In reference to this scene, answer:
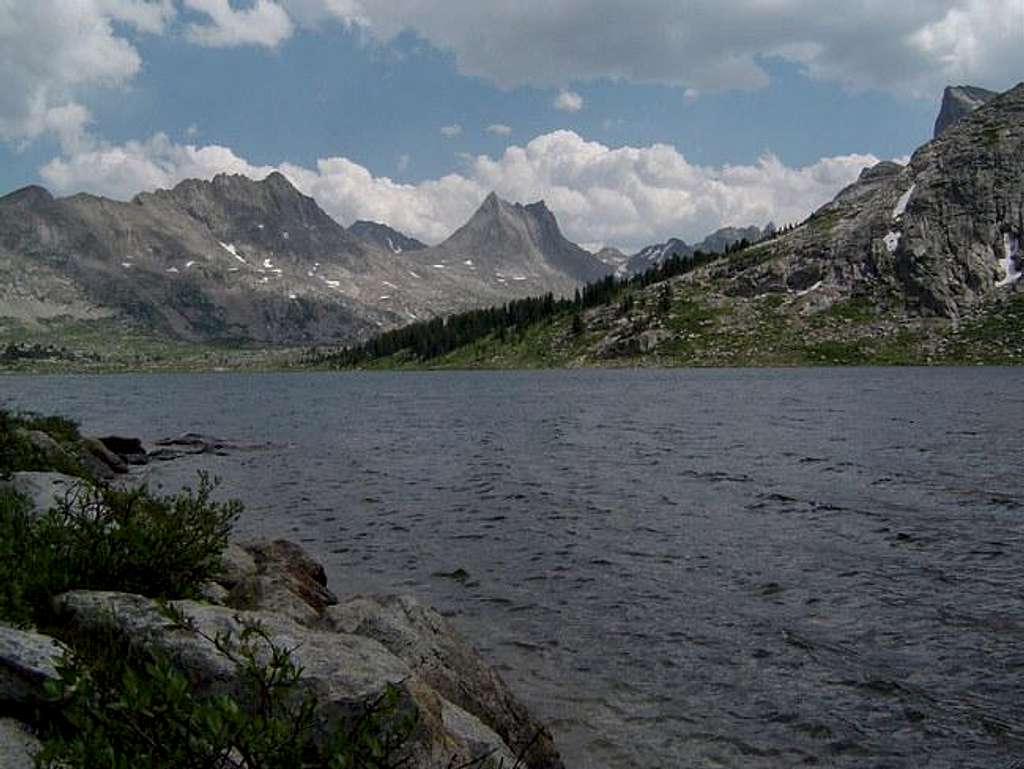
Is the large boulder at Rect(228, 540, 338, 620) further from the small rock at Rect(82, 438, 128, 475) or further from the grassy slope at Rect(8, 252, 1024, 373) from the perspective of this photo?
the grassy slope at Rect(8, 252, 1024, 373)

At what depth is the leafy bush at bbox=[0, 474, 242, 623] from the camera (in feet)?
38.2

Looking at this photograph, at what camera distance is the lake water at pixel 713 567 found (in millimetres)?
14414

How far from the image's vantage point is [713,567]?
2423cm

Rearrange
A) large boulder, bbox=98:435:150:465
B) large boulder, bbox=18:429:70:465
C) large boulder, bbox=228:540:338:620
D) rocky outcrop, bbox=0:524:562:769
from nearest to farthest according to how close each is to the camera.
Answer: rocky outcrop, bbox=0:524:562:769 < large boulder, bbox=228:540:338:620 < large boulder, bbox=18:429:70:465 < large boulder, bbox=98:435:150:465

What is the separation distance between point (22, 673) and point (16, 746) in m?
0.96

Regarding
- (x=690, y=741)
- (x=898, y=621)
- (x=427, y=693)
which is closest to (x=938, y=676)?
(x=898, y=621)

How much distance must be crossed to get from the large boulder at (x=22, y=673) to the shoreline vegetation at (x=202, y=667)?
15mm

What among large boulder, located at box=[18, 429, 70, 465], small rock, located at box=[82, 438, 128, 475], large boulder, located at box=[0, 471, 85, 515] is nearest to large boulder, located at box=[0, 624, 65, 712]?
large boulder, located at box=[0, 471, 85, 515]

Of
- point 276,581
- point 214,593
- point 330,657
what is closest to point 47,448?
point 276,581

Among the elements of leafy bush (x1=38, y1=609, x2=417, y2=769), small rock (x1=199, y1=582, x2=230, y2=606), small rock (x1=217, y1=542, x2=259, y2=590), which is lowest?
small rock (x1=217, y1=542, x2=259, y2=590)

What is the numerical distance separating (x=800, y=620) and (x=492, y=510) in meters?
17.4

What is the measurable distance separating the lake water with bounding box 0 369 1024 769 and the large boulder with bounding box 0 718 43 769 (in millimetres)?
8863

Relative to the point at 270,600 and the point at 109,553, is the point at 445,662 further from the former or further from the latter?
the point at 109,553

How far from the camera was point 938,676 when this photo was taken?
15.9 meters
